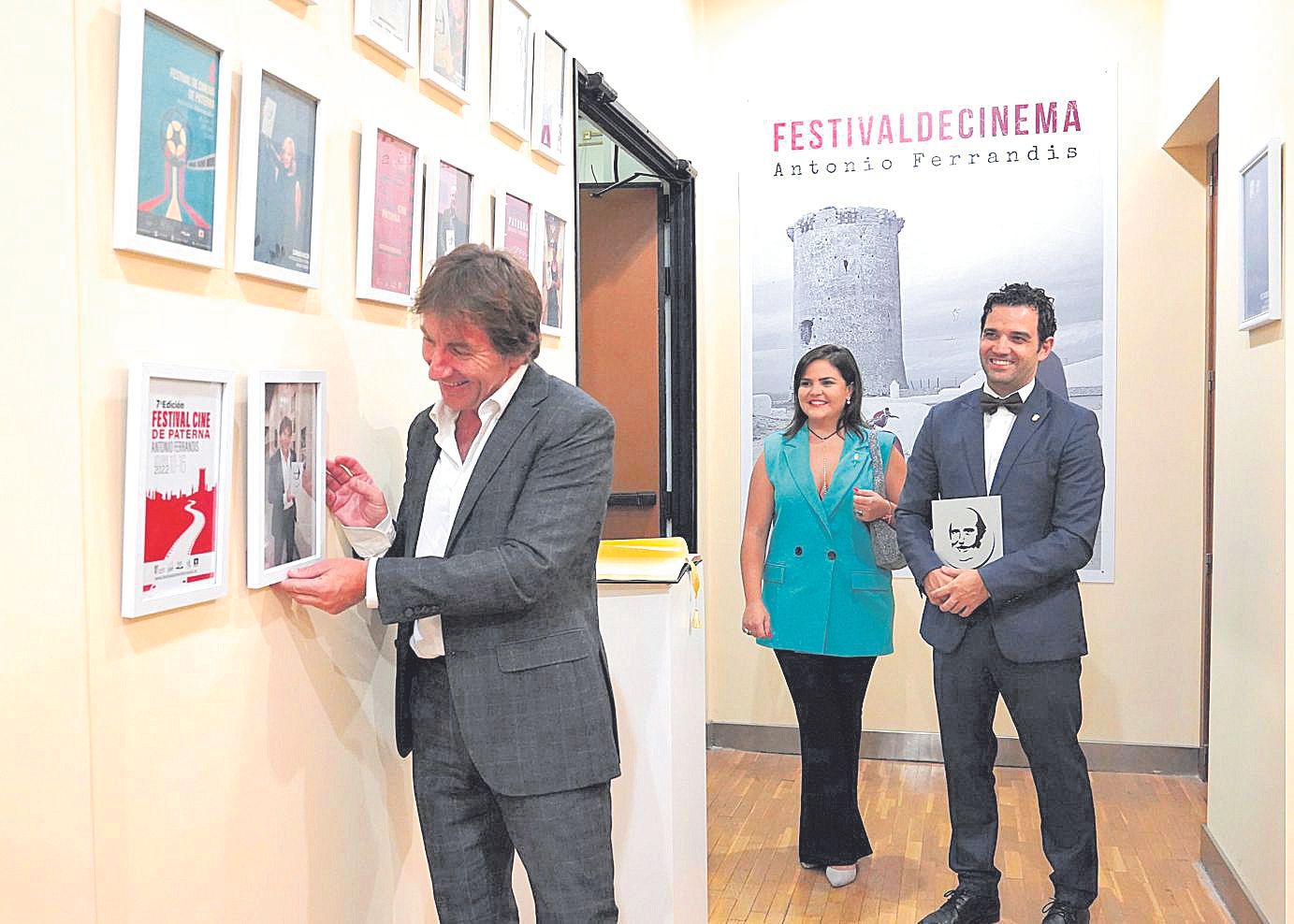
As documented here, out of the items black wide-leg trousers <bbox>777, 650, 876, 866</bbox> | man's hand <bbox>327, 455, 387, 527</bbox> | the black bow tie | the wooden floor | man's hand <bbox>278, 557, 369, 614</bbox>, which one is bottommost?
the wooden floor

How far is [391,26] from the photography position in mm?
2201

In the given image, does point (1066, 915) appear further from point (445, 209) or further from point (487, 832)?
point (445, 209)

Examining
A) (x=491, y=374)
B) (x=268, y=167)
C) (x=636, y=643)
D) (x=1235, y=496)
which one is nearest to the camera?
(x=268, y=167)

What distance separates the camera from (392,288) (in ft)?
7.33

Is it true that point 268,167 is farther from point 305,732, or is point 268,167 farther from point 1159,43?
point 1159,43

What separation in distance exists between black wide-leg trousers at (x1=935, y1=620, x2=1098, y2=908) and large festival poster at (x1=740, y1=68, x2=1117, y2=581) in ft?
5.70

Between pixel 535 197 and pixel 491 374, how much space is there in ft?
3.74

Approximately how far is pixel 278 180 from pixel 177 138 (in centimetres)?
25

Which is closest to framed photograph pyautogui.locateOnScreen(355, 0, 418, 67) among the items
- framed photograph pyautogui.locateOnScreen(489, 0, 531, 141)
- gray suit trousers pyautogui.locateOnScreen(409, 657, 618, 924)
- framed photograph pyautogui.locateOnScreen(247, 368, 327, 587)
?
framed photograph pyautogui.locateOnScreen(489, 0, 531, 141)

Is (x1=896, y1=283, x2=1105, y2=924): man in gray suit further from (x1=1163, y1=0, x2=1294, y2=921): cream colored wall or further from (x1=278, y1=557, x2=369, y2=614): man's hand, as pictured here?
(x1=278, y1=557, x2=369, y2=614): man's hand

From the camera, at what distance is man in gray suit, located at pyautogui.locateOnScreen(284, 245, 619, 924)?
1877 millimetres

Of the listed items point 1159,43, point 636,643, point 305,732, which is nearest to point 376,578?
point 305,732

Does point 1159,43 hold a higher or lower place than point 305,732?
higher

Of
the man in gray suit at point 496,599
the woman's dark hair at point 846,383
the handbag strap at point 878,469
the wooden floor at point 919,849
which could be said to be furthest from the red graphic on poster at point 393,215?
the wooden floor at point 919,849
